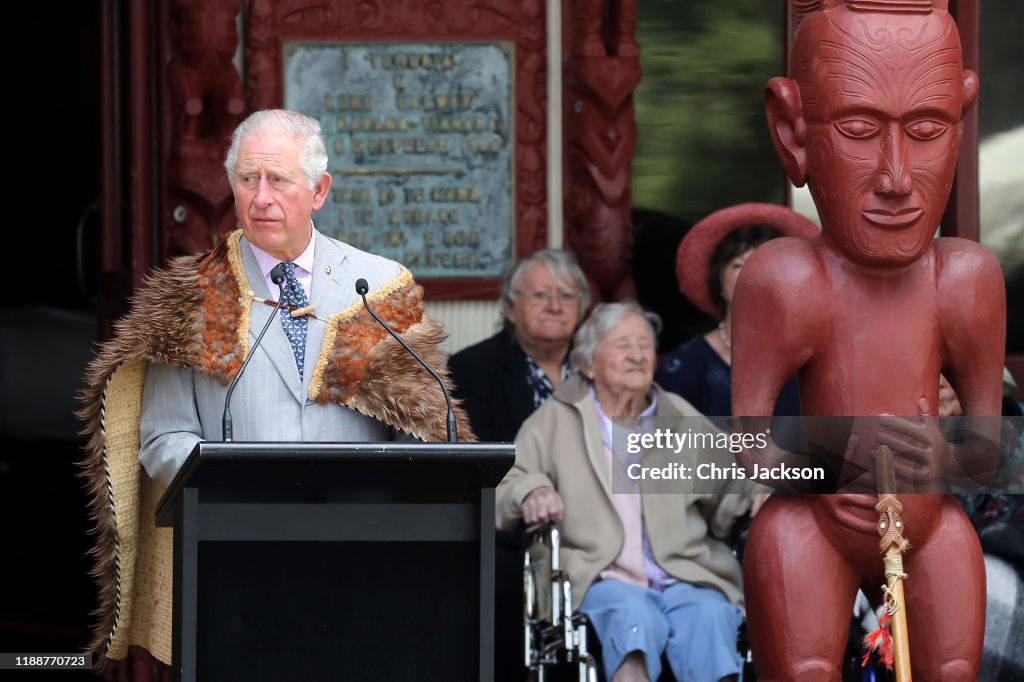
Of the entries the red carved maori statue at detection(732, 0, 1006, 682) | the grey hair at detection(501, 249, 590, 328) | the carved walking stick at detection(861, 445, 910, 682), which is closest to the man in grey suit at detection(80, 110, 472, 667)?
the red carved maori statue at detection(732, 0, 1006, 682)

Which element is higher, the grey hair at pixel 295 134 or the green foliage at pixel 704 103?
the green foliage at pixel 704 103

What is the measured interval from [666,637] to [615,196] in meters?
1.83

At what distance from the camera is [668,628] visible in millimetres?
5301

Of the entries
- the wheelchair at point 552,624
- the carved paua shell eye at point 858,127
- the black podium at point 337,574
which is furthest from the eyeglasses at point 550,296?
the black podium at point 337,574

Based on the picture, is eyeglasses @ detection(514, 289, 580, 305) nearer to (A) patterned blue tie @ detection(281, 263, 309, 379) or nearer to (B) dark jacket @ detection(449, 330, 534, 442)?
(B) dark jacket @ detection(449, 330, 534, 442)

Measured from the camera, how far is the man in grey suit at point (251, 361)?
13.3ft

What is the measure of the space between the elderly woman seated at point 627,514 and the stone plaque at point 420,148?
41.3 inches

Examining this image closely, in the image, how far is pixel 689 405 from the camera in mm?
5785

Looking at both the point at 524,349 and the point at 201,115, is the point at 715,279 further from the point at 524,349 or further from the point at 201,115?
the point at 201,115

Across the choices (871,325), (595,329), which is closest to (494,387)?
(595,329)

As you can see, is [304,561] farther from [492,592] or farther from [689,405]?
[689,405]

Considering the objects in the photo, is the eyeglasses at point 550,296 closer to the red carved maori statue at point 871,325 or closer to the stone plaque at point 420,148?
the stone plaque at point 420,148

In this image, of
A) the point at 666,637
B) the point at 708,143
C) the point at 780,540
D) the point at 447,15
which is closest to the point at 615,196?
Result: the point at 708,143

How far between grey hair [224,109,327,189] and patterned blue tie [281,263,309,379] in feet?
0.71
